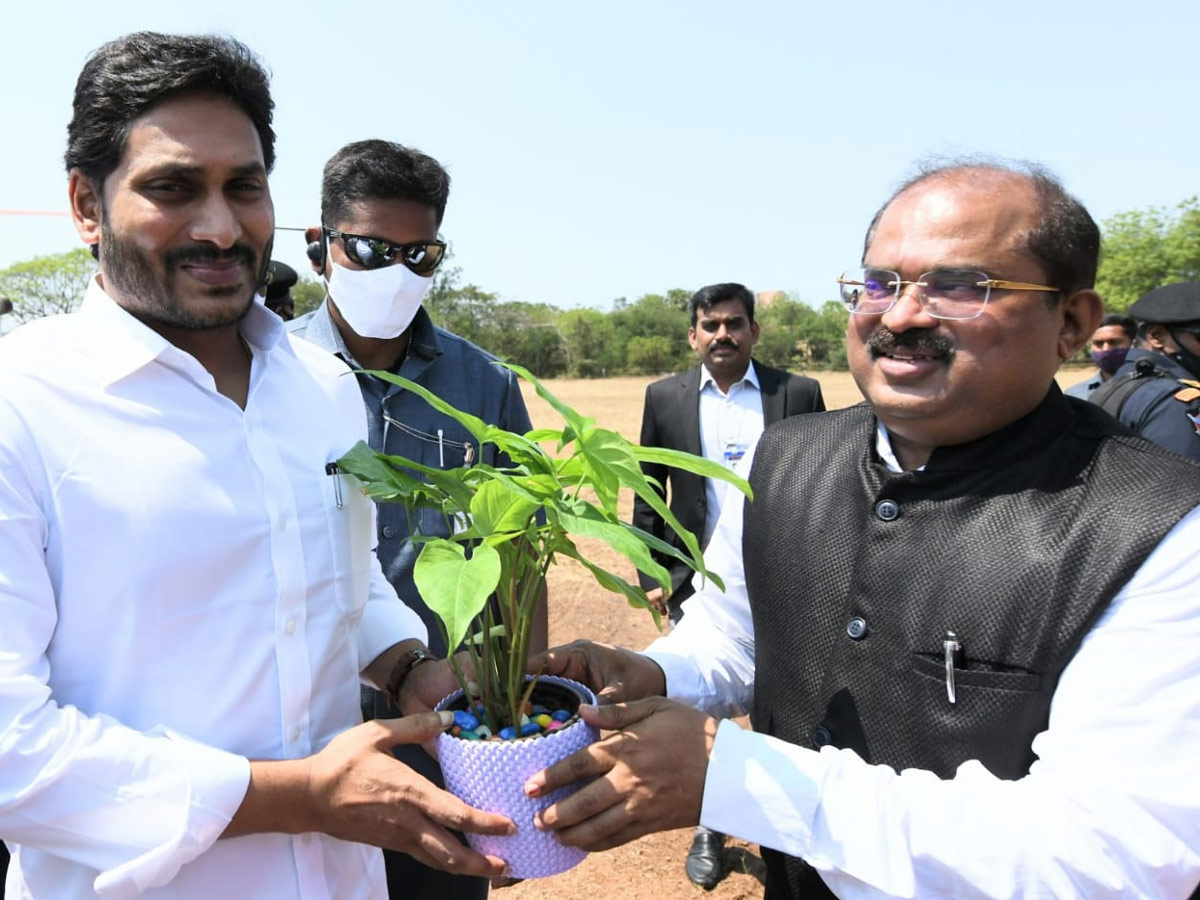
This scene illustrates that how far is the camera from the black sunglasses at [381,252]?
104 inches

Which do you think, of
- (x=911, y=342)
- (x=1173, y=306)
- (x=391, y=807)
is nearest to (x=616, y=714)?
(x=391, y=807)

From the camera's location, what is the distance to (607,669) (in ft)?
5.51

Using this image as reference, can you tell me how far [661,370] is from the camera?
48.0 m

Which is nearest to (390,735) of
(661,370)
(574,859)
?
(574,859)

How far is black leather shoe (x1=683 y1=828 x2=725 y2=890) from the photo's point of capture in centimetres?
334

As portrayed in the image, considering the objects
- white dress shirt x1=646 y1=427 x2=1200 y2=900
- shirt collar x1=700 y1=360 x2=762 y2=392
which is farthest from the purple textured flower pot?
shirt collar x1=700 y1=360 x2=762 y2=392

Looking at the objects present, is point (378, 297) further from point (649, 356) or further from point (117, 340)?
point (649, 356)

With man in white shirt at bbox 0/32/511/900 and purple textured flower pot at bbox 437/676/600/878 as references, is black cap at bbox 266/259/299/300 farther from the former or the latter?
purple textured flower pot at bbox 437/676/600/878

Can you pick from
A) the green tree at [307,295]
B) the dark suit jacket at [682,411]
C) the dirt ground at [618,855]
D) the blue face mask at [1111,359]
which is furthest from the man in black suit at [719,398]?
the green tree at [307,295]

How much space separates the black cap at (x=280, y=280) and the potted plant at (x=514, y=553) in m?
3.51

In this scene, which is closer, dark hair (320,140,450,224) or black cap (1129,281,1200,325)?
dark hair (320,140,450,224)

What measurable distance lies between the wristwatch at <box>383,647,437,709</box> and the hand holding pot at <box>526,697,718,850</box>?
48cm

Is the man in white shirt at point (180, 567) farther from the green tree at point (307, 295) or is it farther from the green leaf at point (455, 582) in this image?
the green tree at point (307, 295)

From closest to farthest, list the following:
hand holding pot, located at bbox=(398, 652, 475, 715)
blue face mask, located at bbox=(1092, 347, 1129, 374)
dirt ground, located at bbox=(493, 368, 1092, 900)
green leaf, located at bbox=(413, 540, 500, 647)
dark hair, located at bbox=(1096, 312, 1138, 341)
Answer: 1. green leaf, located at bbox=(413, 540, 500, 647)
2. hand holding pot, located at bbox=(398, 652, 475, 715)
3. dirt ground, located at bbox=(493, 368, 1092, 900)
4. blue face mask, located at bbox=(1092, 347, 1129, 374)
5. dark hair, located at bbox=(1096, 312, 1138, 341)
